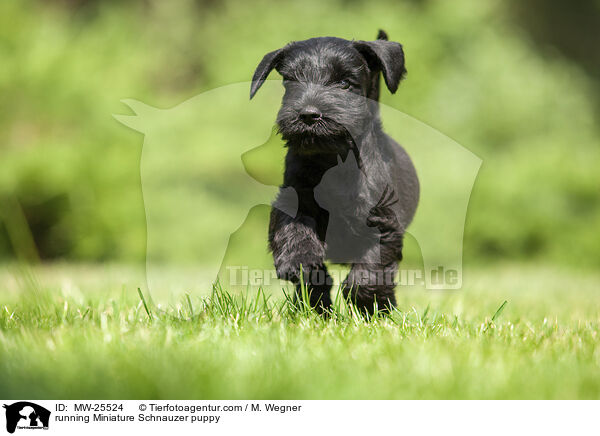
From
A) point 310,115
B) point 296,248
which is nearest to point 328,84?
point 310,115

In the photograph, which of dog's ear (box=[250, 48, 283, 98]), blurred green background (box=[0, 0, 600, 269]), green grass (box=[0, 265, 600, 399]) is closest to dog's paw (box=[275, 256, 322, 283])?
green grass (box=[0, 265, 600, 399])

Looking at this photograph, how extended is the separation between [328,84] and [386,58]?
12.6 inches

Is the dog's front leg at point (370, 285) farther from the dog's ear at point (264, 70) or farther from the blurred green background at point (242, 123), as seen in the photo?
the blurred green background at point (242, 123)

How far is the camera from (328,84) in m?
2.94

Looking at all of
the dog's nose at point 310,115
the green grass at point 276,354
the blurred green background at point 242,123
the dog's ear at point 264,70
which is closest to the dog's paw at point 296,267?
the green grass at point 276,354

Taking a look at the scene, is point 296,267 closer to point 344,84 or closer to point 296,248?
point 296,248

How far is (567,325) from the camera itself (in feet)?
10.5

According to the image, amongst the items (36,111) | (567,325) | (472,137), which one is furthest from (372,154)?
(472,137)

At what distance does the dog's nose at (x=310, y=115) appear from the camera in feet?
8.92

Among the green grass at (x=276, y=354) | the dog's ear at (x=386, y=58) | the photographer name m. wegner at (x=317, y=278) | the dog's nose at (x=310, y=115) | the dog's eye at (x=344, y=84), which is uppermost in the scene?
the dog's ear at (x=386, y=58)

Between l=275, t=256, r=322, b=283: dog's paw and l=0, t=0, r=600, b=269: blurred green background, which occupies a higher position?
l=0, t=0, r=600, b=269: blurred green background

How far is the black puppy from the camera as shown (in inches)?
112

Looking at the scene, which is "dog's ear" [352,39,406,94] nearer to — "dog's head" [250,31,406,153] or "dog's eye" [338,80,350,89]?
"dog's head" [250,31,406,153]
